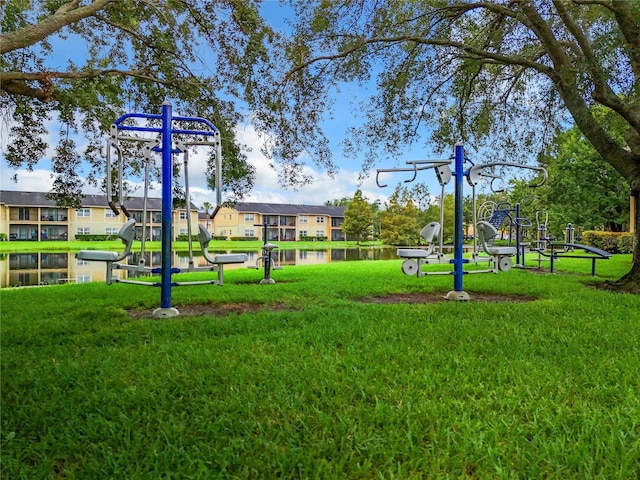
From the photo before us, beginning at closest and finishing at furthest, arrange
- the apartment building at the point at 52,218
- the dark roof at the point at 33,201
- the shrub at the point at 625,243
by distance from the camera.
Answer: the shrub at the point at 625,243
the apartment building at the point at 52,218
the dark roof at the point at 33,201

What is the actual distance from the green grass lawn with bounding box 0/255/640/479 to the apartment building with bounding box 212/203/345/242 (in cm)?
4209

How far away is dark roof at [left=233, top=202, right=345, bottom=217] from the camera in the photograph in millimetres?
48344

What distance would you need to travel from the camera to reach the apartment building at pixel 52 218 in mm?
36375

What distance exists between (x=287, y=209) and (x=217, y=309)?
47037 mm

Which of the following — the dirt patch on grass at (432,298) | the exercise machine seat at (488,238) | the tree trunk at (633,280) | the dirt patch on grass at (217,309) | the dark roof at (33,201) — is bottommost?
the dirt patch on grass at (217,309)

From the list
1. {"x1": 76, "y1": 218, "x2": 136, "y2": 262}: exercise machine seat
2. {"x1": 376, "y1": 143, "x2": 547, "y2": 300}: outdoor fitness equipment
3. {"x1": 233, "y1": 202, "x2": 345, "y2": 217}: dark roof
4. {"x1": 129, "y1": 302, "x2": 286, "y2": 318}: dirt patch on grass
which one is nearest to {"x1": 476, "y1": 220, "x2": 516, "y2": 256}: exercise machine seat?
{"x1": 376, "y1": 143, "x2": 547, "y2": 300}: outdoor fitness equipment

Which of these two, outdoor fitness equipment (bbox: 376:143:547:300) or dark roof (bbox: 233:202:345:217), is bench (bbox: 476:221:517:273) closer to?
outdoor fitness equipment (bbox: 376:143:547:300)

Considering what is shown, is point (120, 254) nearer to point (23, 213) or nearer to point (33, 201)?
point (23, 213)

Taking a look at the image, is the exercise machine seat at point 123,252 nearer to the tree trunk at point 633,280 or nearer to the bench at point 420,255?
the bench at point 420,255

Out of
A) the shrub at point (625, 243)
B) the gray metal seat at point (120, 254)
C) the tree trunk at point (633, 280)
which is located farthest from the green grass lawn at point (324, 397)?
the shrub at point (625, 243)

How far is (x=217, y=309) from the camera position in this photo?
5.11m

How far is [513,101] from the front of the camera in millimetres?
8469

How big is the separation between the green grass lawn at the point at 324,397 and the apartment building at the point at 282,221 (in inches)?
1657

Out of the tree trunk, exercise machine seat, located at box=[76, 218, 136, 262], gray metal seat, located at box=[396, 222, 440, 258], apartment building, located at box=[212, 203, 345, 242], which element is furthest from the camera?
apartment building, located at box=[212, 203, 345, 242]
